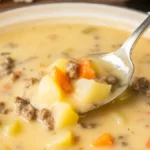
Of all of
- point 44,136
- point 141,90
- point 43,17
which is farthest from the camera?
point 43,17

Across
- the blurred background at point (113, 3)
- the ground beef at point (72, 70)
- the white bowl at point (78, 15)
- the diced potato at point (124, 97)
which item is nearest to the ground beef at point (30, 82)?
the ground beef at point (72, 70)

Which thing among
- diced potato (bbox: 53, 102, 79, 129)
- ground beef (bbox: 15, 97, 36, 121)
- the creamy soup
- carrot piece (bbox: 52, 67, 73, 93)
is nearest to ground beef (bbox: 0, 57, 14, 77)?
the creamy soup

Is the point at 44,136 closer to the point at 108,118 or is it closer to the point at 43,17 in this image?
the point at 108,118

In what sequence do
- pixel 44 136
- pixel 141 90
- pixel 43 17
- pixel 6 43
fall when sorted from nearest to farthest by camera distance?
pixel 44 136, pixel 141 90, pixel 6 43, pixel 43 17

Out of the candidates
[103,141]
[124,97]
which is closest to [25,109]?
[103,141]

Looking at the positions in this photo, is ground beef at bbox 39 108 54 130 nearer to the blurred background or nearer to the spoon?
the spoon

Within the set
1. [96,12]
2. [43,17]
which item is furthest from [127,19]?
[43,17]

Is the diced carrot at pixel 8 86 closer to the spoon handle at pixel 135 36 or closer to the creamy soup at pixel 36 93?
the creamy soup at pixel 36 93
